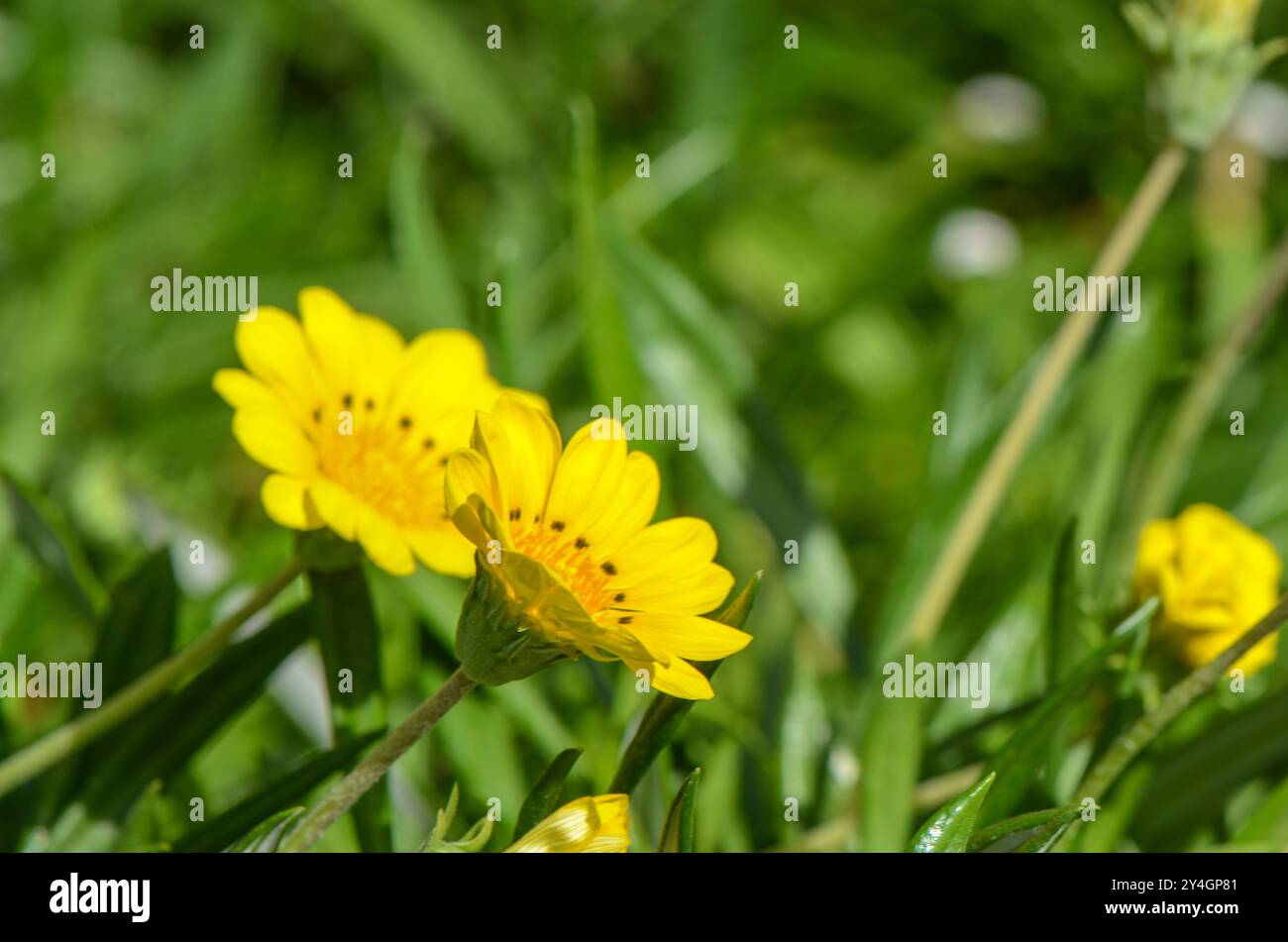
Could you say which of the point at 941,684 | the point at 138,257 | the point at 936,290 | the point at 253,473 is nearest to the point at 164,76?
the point at 138,257

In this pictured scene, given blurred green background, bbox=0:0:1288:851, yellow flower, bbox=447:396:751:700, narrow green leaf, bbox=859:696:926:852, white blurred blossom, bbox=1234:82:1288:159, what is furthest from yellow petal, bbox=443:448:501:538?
white blurred blossom, bbox=1234:82:1288:159

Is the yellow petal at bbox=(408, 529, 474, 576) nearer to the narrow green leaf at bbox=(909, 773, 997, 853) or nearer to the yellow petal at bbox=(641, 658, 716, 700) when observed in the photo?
the yellow petal at bbox=(641, 658, 716, 700)

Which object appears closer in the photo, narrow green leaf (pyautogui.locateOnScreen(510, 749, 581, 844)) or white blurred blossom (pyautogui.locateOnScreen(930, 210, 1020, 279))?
narrow green leaf (pyautogui.locateOnScreen(510, 749, 581, 844))

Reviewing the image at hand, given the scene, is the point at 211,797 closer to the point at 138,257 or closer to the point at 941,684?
the point at 941,684

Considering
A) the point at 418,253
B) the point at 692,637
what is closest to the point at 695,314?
the point at 418,253
